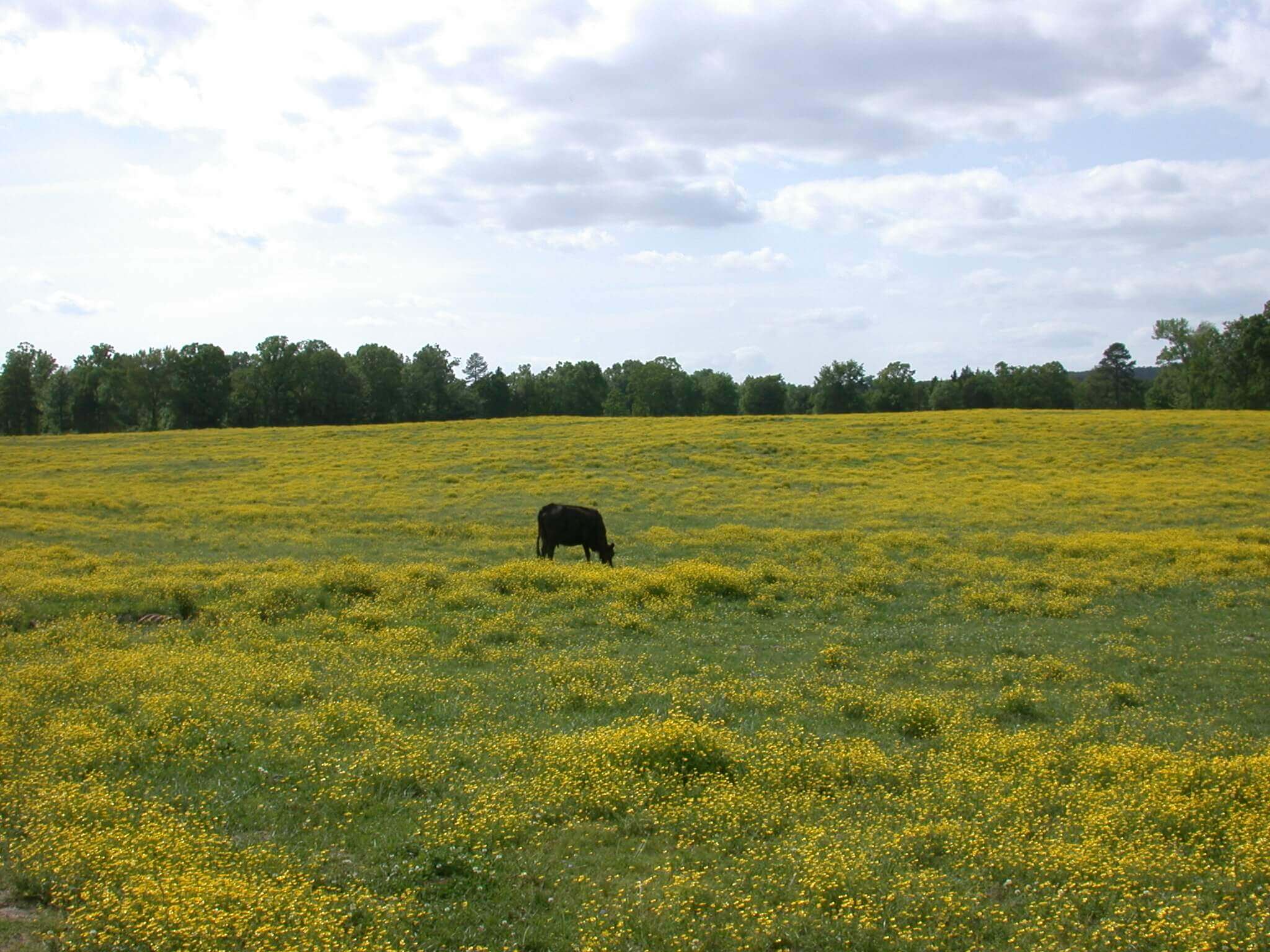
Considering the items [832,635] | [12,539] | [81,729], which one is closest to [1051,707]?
[832,635]

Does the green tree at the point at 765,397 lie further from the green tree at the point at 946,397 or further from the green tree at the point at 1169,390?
the green tree at the point at 1169,390

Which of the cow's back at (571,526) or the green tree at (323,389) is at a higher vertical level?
the green tree at (323,389)

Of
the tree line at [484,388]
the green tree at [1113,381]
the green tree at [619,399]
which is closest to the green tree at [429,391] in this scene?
the tree line at [484,388]

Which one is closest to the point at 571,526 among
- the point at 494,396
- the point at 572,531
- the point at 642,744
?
the point at 572,531

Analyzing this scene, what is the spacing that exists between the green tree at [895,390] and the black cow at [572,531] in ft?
287

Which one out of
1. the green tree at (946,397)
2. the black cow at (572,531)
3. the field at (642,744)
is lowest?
the field at (642,744)

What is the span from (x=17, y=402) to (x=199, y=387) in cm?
1937

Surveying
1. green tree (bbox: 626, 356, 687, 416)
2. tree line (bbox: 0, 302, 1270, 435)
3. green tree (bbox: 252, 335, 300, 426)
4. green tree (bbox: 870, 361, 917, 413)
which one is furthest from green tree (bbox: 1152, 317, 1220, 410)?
green tree (bbox: 252, 335, 300, 426)

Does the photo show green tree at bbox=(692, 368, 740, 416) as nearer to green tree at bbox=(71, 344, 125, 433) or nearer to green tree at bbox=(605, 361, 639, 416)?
green tree at bbox=(605, 361, 639, 416)

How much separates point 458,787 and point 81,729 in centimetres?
381

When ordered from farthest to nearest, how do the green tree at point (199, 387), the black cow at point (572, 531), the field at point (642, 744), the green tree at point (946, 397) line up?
the green tree at point (946, 397) < the green tree at point (199, 387) < the black cow at point (572, 531) < the field at point (642, 744)

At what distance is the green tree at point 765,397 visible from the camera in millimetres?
110625

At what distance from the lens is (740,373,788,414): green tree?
11062 centimetres

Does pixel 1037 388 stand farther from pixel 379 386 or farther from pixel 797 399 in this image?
pixel 379 386
